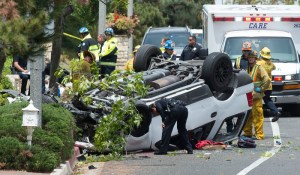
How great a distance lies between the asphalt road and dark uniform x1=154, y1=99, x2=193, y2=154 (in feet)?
0.96

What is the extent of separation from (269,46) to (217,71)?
22.5ft

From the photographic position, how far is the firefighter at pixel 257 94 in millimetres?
17703

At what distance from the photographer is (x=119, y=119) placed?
1484cm

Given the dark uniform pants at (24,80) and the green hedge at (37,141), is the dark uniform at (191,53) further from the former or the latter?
the green hedge at (37,141)

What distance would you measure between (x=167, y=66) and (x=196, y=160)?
3.02 m

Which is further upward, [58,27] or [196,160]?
[58,27]

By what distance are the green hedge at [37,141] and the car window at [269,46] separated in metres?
9.36

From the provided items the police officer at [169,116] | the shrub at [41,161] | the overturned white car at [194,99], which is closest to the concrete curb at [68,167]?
the shrub at [41,161]

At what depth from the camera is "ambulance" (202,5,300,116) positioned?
22.2 m

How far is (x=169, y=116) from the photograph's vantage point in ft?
49.2

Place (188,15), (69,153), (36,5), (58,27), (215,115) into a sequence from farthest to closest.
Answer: (188,15) → (215,115) → (69,153) → (58,27) → (36,5)

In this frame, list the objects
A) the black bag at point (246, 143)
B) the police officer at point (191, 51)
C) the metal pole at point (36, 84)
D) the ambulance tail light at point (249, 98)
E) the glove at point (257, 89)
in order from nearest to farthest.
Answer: the metal pole at point (36, 84) < the black bag at point (246, 143) < the ambulance tail light at point (249, 98) < the glove at point (257, 89) < the police officer at point (191, 51)

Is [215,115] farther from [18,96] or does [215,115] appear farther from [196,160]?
[18,96]

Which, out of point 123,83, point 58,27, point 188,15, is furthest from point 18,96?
point 188,15
